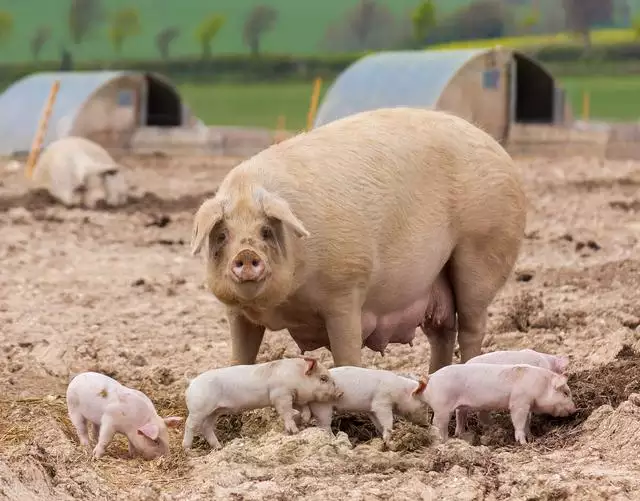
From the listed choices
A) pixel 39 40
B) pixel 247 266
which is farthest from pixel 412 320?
pixel 39 40

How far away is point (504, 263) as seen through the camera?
6492mm

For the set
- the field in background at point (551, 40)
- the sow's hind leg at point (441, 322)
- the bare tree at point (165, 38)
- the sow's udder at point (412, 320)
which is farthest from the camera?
the bare tree at point (165, 38)

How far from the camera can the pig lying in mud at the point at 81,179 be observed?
604 inches

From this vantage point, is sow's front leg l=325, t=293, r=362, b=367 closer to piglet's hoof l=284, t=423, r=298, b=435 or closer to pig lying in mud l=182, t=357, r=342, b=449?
pig lying in mud l=182, t=357, r=342, b=449

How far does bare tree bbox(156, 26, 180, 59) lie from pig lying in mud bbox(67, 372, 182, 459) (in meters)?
42.6

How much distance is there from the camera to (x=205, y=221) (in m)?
5.29

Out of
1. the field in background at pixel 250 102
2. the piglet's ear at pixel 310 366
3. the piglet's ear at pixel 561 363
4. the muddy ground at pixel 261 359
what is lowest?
the field in background at pixel 250 102

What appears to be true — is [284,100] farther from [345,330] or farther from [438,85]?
[345,330]

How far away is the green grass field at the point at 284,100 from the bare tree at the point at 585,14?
465cm

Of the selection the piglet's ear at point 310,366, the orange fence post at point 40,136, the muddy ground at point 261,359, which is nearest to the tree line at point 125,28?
the orange fence post at point 40,136

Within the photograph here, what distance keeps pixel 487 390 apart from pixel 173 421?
1342 millimetres

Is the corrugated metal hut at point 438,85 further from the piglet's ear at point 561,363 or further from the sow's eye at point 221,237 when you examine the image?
the sow's eye at point 221,237

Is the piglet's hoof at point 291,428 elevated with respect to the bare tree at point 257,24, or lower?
elevated

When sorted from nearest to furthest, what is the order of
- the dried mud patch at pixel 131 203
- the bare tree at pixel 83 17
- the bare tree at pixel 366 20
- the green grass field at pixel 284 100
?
the dried mud patch at pixel 131 203 < the green grass field at pixel 284 100 < the bare tree at pixel 366 20 < the bare tree at pixel 83 17
